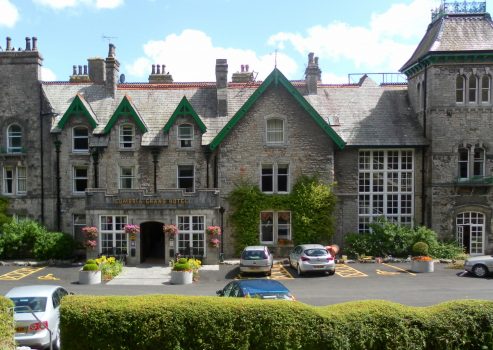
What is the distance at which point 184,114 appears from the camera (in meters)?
31.2

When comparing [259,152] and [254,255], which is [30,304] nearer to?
[254,255]

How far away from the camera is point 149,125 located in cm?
3212

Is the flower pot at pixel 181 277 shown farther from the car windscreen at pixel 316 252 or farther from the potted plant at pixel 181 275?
the car windscreen at pixel 316 252

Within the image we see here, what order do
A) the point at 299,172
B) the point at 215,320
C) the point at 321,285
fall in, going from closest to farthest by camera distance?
1. the point at 215,320
2. the point at 321,285
3. the point at 299,172

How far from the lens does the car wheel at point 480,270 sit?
2420 cm

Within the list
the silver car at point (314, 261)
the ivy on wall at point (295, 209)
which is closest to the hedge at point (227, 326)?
the silver car at point (314, 261)

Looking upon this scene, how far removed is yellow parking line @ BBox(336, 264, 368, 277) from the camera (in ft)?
82.3

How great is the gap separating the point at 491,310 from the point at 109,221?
22.3 metres

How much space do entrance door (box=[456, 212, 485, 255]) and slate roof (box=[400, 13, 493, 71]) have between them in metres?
10.6

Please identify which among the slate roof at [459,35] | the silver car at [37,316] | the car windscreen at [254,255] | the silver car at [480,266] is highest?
the slate roof at [459,35]

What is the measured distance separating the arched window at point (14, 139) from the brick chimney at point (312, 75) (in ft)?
66.3

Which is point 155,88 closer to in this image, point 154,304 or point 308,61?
point 308,61

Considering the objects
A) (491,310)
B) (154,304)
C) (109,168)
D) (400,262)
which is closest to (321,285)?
(400,262)

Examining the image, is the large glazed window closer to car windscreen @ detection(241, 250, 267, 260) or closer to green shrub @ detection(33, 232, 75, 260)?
car windscreen @ detection(241, 250, 267, 260)
